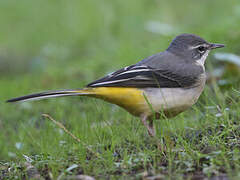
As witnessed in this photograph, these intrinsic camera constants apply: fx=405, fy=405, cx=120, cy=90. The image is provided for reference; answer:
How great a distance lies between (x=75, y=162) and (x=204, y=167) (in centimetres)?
131

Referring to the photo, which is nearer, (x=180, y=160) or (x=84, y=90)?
(x=180, y=160)

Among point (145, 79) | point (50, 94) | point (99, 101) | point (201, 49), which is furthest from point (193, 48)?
point (50, 94)

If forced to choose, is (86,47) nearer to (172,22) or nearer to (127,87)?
(172,22)

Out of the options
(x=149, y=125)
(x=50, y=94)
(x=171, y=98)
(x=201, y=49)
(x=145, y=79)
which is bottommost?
(x=149, y=125)

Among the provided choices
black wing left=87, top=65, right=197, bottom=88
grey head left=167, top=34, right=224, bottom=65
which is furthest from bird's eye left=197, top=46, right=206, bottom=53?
black wing left=87, top=65, right=197, bottom=88

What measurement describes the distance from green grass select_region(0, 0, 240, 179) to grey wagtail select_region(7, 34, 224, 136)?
0.19 metres

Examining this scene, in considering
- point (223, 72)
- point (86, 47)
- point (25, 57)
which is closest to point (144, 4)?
point (86, 47)

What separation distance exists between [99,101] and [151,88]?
4.70ft

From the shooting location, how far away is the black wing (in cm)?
513

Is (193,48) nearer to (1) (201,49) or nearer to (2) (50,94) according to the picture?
(1) (201,49)

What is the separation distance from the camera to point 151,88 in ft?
17.0

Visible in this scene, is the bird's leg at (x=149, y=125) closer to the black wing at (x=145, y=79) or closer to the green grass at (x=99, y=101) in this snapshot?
the green grass at (x=99, y=101)

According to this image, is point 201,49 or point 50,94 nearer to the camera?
point 50,94

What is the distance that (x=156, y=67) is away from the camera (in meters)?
5.34
